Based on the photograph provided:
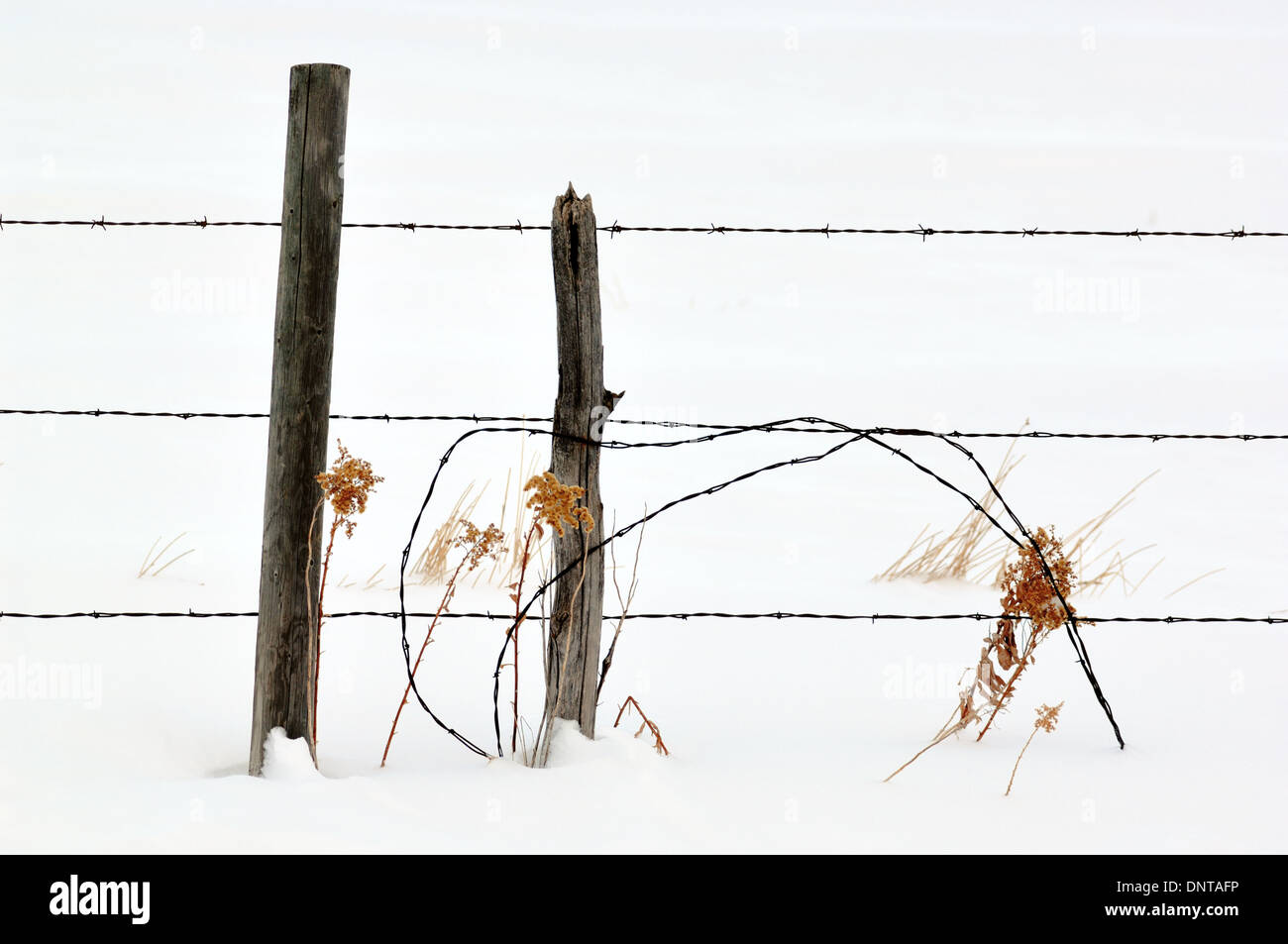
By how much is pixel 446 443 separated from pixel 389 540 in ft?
5.50

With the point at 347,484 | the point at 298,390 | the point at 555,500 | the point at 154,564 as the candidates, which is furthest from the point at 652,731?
the point at 154,564

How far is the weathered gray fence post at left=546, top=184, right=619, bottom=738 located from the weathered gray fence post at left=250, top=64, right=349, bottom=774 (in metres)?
0.48

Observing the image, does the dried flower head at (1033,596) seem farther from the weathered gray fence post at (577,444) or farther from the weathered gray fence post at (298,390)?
the weathered gray fence post at (298,390)

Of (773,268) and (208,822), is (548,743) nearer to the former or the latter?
(208,822)

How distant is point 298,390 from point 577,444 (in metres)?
0.58

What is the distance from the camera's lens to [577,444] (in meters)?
2.63

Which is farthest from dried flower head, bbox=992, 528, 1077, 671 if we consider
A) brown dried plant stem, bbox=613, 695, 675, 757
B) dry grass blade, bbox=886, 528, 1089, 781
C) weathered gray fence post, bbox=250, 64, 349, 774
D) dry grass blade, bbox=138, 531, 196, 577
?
dry grass blade, bbox=138, 531, 196, 577

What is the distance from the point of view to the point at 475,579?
4301 millimetres

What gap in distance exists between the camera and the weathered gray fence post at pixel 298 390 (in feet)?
8.38

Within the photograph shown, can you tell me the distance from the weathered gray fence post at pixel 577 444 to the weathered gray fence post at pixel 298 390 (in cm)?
48

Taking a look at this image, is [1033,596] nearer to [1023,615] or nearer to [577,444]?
A: [1023,615]

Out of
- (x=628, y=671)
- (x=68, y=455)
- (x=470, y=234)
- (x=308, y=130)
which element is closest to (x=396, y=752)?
(x=628, y=671)

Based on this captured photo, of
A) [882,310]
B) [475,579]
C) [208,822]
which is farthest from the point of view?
[882,310]

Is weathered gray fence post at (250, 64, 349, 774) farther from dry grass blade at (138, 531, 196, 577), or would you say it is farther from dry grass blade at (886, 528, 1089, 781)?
dry grass blade at (138, 531, 196, 577)
